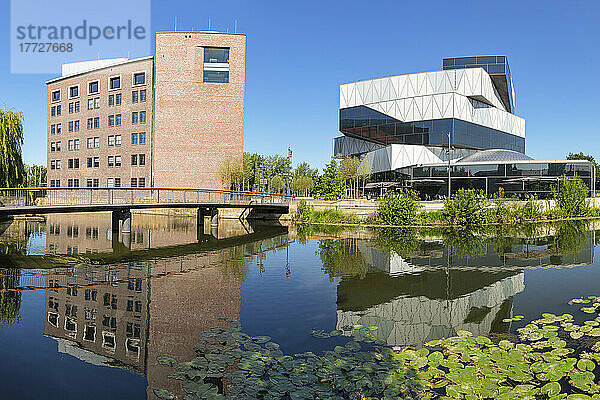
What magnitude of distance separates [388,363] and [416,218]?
3318 cm

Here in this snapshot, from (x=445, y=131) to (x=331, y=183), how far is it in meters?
23.7

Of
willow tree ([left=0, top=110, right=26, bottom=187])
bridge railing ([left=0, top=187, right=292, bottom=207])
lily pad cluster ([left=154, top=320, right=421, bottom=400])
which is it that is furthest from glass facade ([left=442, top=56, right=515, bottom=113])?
lily pad cluster ([left=154, top=320, right=421, bottom=400])

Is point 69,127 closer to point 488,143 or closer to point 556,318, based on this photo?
point 488,143

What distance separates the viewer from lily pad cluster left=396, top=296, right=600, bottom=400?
22.6 ft

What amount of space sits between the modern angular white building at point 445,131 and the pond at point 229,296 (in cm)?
3707

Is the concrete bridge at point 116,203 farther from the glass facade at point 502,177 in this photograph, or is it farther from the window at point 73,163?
the window at point 73,163

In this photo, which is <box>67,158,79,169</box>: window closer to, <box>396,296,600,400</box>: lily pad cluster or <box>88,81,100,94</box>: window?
<box>88,81,100,94</box>: window

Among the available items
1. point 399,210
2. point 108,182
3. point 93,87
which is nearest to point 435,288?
point 399,210

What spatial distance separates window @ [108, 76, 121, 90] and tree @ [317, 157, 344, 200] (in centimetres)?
3193

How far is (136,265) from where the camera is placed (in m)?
19.9

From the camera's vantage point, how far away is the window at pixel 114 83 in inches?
2469

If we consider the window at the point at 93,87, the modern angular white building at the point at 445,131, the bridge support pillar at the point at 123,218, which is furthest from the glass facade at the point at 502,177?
the window at the point at 93,87

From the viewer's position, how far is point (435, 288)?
15.8 m

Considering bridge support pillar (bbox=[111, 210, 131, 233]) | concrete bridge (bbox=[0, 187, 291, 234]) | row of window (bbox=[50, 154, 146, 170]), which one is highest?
row of window (bbox=[50, 154, 146, 170])
